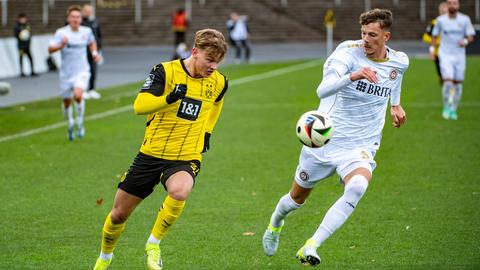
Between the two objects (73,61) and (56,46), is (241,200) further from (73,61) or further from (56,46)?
(73,61)

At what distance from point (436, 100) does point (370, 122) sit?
18101 millimetres

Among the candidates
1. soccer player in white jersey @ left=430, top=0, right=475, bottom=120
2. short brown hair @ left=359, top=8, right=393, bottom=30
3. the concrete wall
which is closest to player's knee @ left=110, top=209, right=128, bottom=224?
short brown hair @ left=359, top=8, right=393, bottom=30

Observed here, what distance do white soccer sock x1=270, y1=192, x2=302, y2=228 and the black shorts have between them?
4.27 ft

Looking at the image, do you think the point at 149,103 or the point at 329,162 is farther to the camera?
the point at 329,162

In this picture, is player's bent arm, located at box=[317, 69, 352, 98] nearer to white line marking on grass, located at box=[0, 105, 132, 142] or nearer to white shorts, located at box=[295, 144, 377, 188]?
white shorts, located at box=[295, 144, 377, 188]

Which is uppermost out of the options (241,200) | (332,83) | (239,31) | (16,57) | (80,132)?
(332,83)

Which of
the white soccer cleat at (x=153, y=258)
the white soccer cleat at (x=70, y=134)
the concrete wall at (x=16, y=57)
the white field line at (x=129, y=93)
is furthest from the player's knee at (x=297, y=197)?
the concrete wall at (x=16, y=57)

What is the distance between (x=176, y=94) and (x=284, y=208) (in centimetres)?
195

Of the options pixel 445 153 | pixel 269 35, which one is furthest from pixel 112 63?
pixel 445 153

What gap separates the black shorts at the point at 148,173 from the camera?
865 cm

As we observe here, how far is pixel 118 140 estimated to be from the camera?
19203 millimetres

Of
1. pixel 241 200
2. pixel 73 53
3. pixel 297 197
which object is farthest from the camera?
pixel 73 53

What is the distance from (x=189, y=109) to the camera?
28.6 ft

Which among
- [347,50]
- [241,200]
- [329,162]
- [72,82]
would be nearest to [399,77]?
[347,50]
